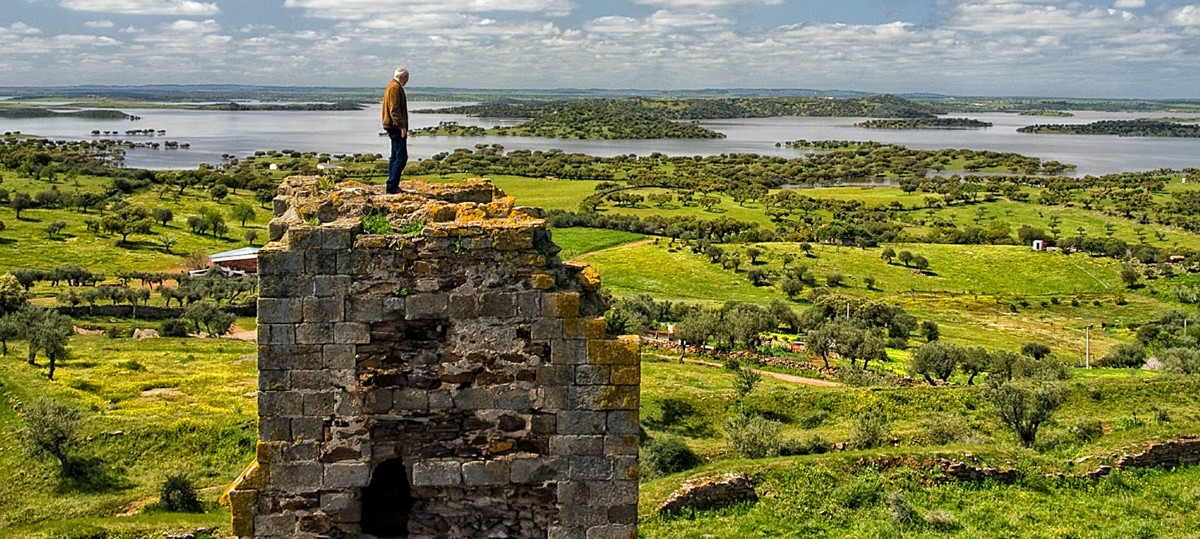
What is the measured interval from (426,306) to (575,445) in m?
1.50

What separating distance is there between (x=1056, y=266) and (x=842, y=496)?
5896cm

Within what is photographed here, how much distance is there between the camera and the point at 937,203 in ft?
332

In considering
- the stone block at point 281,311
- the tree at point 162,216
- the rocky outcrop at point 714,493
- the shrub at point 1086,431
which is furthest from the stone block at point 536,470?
the tree at point 162,216

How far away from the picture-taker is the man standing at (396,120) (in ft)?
24.1

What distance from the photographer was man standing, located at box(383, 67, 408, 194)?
7348mm

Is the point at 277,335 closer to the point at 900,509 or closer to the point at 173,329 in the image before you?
the point at 900,509

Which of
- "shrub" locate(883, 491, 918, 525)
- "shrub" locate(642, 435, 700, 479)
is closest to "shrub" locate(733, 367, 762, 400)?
"shrub" locate(642, 435, 700, 479)

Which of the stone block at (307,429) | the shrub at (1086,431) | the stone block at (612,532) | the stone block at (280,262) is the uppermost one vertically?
the stone block at (280,262)

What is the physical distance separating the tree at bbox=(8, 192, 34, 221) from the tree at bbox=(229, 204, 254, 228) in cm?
1622

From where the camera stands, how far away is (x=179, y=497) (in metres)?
17.2

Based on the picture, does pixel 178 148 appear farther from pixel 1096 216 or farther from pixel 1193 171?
pixel 1193 171

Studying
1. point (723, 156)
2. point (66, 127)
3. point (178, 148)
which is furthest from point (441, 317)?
point (66, 127)

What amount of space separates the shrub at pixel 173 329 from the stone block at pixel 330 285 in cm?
3684

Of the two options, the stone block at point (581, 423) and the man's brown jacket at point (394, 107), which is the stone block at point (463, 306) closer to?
the stone block at point (581, 423)
